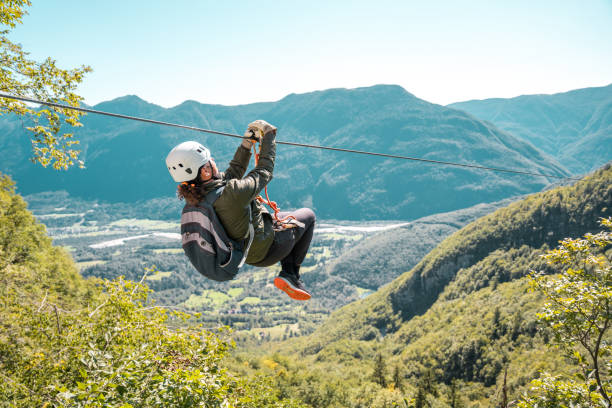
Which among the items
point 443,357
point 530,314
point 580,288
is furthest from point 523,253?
point 580,288

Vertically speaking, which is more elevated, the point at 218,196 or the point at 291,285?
the point at 218,196

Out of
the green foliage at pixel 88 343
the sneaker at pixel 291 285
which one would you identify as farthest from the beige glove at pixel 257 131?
the green foliage at pixel 88 343

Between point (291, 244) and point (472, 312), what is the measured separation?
123255 mm

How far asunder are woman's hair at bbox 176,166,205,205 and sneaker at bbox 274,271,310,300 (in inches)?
73.3

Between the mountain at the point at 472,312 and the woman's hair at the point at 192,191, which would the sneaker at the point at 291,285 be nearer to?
the woman's hair at the point at 192,191

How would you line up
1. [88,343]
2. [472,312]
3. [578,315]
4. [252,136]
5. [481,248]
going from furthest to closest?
[481,248] → [472,312] → [88,343] → [578,315] → [252,136]

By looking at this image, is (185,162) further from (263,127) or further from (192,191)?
(263,127)

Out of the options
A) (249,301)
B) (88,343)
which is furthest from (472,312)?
(88,343)

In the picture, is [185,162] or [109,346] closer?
[185,162]

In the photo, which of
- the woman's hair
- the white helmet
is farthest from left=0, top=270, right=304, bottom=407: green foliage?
the white helmet

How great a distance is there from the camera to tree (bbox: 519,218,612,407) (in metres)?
6.57

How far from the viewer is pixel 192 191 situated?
13.0ft

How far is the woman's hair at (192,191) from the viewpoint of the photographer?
12.9ft

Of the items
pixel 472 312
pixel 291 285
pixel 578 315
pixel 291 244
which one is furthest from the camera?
pixel 472 312
